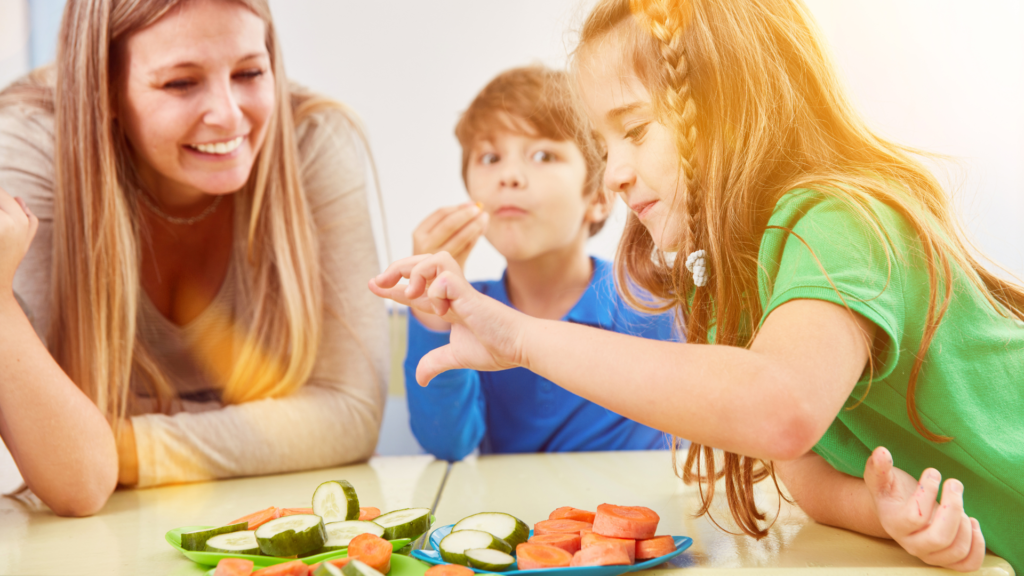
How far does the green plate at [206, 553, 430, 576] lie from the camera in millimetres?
562

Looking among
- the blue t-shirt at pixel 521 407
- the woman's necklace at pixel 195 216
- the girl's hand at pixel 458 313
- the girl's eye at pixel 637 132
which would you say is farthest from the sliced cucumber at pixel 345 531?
the woman's necklace at pixel 195 216

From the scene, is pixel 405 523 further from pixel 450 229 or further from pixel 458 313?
pixel 450 229

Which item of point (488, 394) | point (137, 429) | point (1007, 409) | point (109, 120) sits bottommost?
point (488, 394)

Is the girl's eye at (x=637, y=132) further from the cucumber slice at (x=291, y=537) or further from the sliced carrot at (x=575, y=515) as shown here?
the cucumber slice at (x=291, y=537)

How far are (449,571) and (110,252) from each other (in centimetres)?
77

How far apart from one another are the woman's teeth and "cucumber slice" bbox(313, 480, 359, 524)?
0.62 m

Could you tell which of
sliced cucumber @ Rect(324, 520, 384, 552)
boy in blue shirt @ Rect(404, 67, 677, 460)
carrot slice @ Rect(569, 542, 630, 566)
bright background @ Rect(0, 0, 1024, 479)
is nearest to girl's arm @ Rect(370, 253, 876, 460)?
carrot slice @ Rect(569, 542, 630, 566)

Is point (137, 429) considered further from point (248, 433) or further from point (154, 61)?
point (154, 61)

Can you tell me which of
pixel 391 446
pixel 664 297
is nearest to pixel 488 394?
pixel 391 446

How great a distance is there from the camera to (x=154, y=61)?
1.00 meters

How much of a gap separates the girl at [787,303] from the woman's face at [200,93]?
56 centimetres

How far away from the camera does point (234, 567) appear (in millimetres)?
551

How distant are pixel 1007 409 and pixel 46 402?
3.31 feet

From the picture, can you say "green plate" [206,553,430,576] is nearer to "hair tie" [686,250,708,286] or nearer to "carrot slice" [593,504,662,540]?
"carrot slice" [593,504,662,540]
